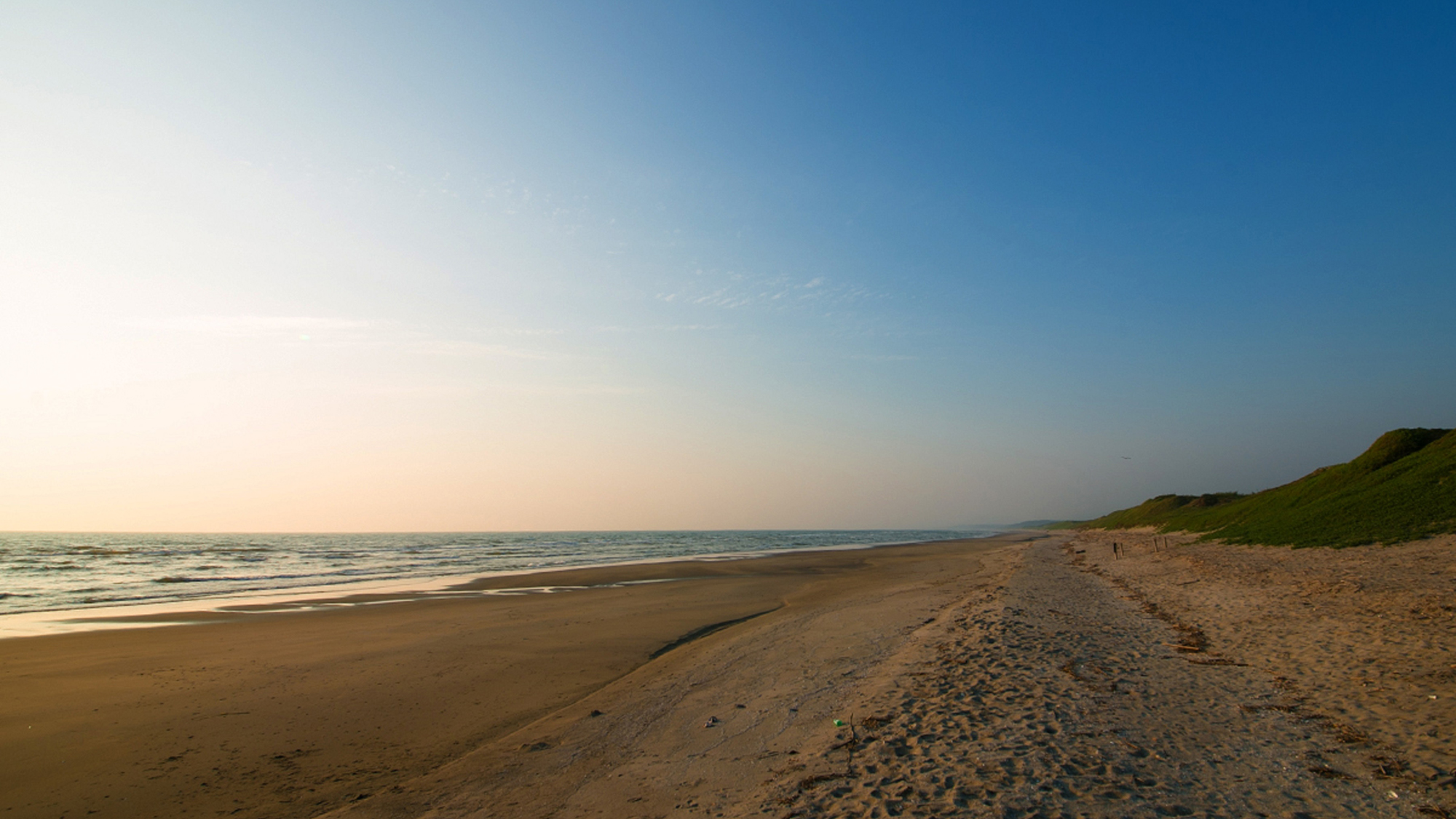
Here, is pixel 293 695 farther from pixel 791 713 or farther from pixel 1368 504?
pixel 1368 504

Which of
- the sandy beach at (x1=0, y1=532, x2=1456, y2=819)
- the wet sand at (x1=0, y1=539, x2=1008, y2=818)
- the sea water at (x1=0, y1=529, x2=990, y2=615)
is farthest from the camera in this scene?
the sea water at (x1=0, y1=529, x2=990, y2=615)

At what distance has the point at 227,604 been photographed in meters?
25.9

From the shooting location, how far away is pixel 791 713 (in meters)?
9.82

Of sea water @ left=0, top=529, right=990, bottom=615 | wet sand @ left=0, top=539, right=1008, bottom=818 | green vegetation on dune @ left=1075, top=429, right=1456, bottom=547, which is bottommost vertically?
sea water @ left=0, top=529, right=990, bottom=615

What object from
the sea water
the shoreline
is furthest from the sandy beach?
the sea water

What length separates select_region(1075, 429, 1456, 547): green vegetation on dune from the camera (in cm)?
2350

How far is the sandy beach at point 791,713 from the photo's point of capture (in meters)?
6.71

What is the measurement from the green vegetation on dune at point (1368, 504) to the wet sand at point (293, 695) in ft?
73.3

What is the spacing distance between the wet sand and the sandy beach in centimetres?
7

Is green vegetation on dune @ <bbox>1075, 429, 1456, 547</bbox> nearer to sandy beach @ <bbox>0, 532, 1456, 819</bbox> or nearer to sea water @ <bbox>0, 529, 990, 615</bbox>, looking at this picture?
sandy beach @ <bbox>0, 532, 1456, 819</bbox>

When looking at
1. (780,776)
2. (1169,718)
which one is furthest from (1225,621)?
(780,776)

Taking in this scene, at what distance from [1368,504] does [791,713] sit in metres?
33.9

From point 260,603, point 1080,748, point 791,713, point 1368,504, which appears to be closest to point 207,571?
point 260,603

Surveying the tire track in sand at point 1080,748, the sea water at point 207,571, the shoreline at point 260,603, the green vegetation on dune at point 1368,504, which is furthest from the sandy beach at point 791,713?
the sea water at point 207,571
